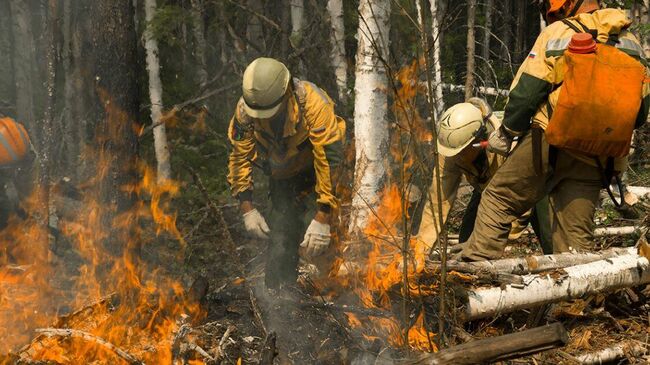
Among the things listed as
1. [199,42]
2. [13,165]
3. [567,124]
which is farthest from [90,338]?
[199,42]

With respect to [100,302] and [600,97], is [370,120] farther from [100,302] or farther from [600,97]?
[100,302]

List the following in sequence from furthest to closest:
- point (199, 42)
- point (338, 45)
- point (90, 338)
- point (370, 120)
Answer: point (199, 42) → point (338, 45) → point (370, 120) → point (90, 338)

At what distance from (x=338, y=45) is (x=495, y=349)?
9803mm

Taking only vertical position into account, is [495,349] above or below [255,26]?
below

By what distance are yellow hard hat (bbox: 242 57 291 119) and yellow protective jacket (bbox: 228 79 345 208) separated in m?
0.16

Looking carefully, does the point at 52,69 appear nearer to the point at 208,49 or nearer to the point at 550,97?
the point at 550,97

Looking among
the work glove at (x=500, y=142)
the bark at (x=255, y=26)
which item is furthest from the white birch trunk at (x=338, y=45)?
the work glove at (x=500, y=142)

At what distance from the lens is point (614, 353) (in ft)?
15.7

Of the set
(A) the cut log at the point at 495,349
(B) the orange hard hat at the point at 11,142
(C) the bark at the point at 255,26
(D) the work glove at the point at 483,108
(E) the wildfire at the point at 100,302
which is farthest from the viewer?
(C) the bark at the point at 255,26

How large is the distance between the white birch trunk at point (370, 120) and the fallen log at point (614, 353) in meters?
2.99

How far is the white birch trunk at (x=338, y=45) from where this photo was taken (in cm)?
1220

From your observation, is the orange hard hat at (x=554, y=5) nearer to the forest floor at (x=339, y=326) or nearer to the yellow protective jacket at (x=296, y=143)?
the yellow protective jacket at (x=296, y=143)

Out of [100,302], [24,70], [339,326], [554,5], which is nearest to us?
[100,302]

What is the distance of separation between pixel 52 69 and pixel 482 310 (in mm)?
6015
